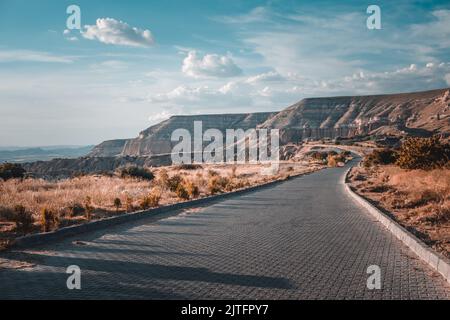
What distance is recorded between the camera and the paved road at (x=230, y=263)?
229 inches

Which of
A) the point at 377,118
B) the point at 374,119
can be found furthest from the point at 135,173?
the point at 377,118

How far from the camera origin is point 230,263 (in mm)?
7457

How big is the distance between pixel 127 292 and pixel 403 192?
16883 mm

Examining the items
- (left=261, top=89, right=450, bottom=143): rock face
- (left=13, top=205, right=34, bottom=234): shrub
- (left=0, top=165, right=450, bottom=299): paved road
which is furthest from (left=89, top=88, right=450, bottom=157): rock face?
(left=13, top=205, right=34, bottom=234): shrub

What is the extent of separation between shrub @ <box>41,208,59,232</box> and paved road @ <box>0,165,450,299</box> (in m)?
1.15

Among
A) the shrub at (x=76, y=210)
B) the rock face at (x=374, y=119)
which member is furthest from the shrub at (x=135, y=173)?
the rock face at (x=374, y=119)

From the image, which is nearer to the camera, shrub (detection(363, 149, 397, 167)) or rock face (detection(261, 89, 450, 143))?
shrub (detection(363, 149, 397, 167))

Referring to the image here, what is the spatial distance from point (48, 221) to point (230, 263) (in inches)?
226

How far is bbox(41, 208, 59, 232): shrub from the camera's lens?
10.4 meters

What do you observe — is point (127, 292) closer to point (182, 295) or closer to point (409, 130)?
point (182, 295)

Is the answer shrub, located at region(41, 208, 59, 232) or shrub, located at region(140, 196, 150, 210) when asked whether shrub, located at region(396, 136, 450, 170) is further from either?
shrub, located at region(41, 208, 59, 232)
